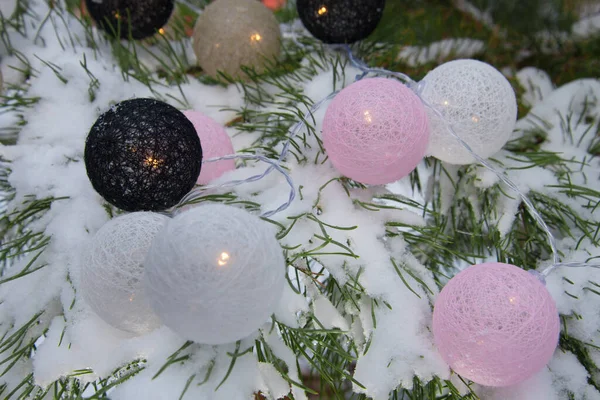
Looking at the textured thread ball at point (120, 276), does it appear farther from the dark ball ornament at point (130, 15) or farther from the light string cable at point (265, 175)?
the dark ball ornament at point (130, 15)

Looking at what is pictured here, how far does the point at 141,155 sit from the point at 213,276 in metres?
0.14

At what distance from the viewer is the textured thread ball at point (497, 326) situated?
1.40 ft

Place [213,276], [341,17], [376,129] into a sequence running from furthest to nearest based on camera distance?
[341,17], [376,129], [213,276]

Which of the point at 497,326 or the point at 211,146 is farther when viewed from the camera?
the point at 211,146

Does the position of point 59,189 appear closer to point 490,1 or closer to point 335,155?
Result: point 335,155

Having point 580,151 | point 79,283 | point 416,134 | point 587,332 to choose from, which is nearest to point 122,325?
point 79,283

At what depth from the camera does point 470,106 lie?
52 centimetres

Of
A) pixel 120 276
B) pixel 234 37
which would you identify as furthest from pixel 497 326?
pixel 234 37

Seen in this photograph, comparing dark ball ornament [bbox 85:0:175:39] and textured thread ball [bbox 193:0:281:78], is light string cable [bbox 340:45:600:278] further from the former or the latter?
dark ball ornament [bbox 85:0:175:39]

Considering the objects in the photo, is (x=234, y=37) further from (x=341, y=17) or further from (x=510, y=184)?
(x=510, y=184)

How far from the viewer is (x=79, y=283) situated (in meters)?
0.46

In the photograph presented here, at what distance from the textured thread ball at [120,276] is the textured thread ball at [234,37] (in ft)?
0.96

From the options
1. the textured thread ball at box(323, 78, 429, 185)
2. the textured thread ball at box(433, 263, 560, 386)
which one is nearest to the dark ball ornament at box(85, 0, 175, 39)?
the textured thread ball at box(323, 78, 429, 185)

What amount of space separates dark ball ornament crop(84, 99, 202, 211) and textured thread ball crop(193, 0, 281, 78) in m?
0.20
